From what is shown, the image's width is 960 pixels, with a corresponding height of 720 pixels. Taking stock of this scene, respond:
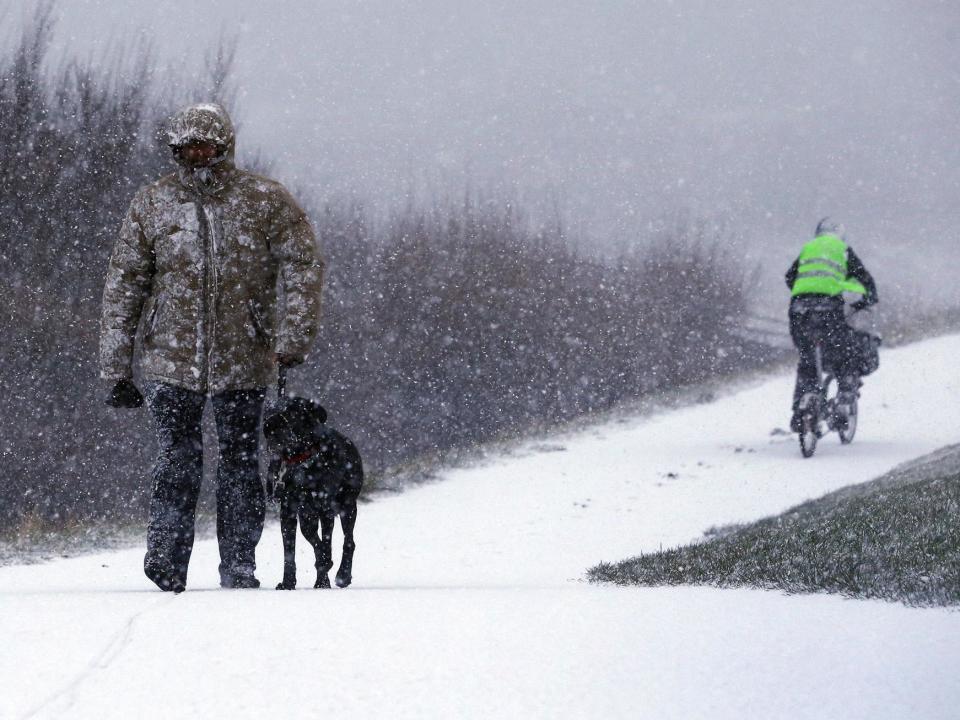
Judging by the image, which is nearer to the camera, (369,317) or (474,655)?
(474,655)

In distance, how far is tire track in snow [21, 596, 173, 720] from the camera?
2811mm

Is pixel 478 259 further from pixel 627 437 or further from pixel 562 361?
pixel 627 437

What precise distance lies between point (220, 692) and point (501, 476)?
10.9 m

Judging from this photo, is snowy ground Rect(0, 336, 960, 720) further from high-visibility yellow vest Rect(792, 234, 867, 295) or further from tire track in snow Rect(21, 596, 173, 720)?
high-visibility yellow vest Rect(792, 234, 867, 295)

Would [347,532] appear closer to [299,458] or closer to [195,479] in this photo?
[299,458]

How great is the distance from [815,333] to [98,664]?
10.0 meters

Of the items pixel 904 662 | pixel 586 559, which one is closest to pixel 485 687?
pixel 904 662

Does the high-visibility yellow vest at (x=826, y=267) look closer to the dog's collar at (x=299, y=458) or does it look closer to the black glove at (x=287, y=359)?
the dog's collar at (x=299, y=458)

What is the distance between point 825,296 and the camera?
1179 centimetres

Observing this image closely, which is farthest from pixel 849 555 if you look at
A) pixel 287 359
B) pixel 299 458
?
pixel 287 359

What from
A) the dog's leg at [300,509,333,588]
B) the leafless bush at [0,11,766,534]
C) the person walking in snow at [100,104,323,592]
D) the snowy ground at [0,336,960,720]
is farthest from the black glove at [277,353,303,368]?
the leafless bush at [0,11,766,534]

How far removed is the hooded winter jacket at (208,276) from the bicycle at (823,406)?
8.22 m

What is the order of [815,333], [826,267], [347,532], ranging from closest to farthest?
[347,532] < [826,267] < [815,333]

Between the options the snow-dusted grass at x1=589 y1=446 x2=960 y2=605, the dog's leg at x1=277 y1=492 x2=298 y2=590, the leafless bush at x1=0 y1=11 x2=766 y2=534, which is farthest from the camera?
the leafless bush at x1=0 y1=11 x2=766 y2=534
